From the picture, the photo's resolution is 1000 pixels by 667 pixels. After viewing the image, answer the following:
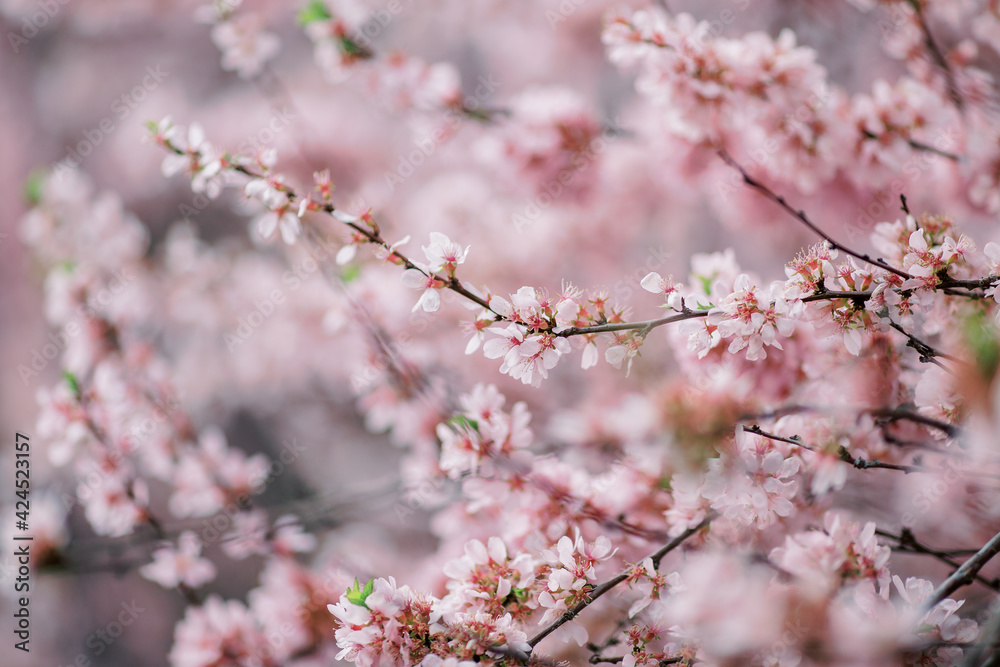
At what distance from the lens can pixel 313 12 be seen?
1227 mm

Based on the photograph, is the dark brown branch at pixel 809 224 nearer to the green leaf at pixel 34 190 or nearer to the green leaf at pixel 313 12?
the green leaf at pixel 313 12

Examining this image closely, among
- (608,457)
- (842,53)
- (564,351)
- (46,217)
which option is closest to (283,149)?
(46,217)

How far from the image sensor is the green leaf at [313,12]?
1221 mm

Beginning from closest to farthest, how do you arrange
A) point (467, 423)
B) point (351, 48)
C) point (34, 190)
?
point (467, 423) < point (351, 48) < point (34, 190)

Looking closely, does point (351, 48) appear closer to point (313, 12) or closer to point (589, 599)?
point (313, 12)

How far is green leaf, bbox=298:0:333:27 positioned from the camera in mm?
1221

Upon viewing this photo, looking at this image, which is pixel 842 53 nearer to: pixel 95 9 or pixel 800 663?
pixel 800 663

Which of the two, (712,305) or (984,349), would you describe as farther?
(712,305)

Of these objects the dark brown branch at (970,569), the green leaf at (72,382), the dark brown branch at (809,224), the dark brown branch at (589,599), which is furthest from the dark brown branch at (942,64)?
the green leaf at (72,382)

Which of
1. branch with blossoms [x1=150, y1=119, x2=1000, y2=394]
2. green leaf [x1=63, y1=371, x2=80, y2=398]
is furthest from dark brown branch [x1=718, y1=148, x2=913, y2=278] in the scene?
green leaf [x1=63, y1=371, x2=80, y2=398]

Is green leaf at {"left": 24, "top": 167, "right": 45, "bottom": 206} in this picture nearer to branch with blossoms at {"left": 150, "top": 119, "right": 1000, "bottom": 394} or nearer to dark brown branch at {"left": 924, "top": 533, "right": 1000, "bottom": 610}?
branch with blossoms at {"left": 150, "top": 119, "right": 1000, "bottom": 394}

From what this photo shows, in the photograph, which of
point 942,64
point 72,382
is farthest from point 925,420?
point 72,382

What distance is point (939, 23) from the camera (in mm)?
1484

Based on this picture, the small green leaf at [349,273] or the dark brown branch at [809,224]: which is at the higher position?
the dark brown branch at [809,224]
